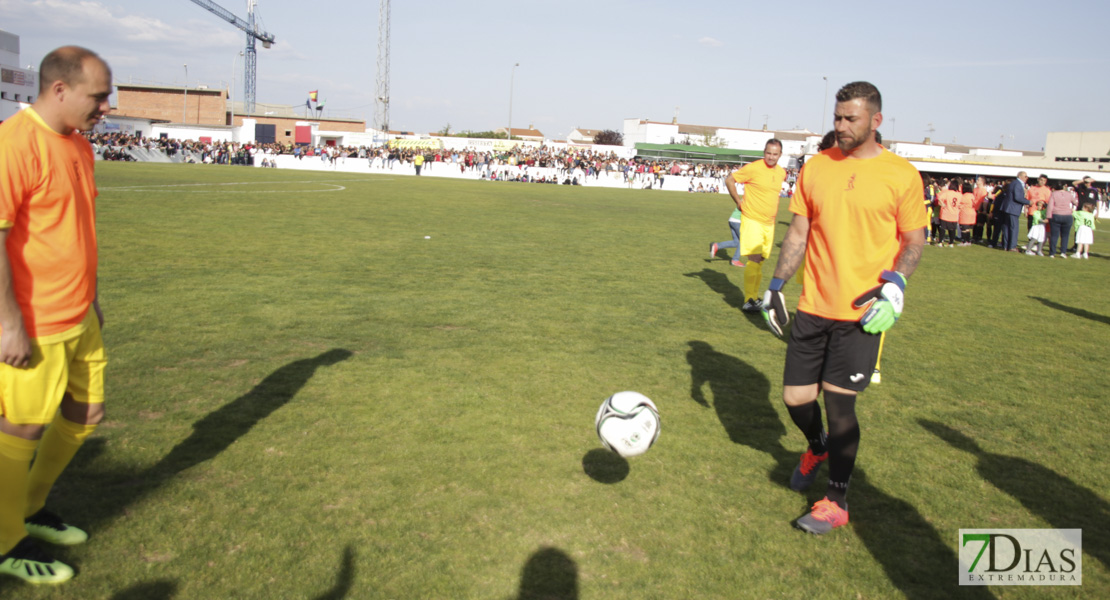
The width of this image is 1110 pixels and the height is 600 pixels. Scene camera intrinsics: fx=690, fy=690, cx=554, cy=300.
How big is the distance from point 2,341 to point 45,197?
24.3 inches

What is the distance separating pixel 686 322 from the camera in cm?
860

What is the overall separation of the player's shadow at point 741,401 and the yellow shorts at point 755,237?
2.13 metres

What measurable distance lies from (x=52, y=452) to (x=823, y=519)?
3912mm

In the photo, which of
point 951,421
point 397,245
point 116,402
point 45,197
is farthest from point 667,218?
point 45,197

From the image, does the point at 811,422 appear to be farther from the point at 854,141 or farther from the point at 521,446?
the point at 521,446

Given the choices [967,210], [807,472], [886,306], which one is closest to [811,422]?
[807,472]

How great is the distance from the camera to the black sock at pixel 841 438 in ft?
12.6

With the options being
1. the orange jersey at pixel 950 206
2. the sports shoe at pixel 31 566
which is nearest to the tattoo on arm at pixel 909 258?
the sports shoe at pixel 31 566

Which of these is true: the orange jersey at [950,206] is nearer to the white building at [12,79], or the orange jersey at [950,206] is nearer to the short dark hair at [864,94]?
the short dark hair at [864,94]

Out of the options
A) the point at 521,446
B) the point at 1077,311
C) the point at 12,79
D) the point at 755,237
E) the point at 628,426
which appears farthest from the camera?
the point at 12,79

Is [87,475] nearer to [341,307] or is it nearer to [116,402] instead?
[116,402]

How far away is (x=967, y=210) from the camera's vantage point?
2031 cm

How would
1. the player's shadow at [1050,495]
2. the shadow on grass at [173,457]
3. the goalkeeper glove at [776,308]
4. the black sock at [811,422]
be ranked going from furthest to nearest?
the goalkeeper glove at [776,308], the black sock at [811,422], the player's shadow at [1050,495], the shadow on grass at [173,457]

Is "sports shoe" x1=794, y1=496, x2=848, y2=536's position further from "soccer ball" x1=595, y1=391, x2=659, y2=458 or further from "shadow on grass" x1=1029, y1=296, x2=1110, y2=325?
"shadow on grass" x1=1029, y1=296, x2=1110, y2=325
